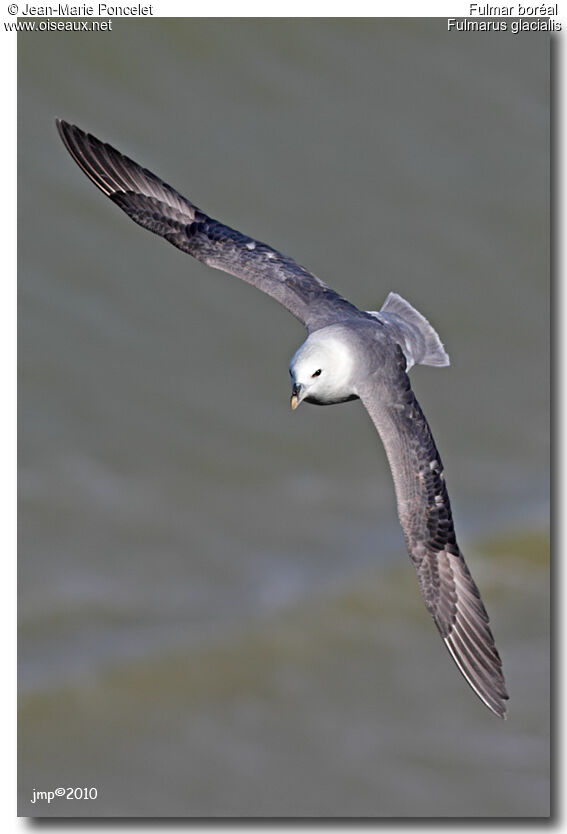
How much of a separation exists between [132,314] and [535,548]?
3491 mm

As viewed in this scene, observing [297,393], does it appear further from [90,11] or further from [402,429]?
[90,11]

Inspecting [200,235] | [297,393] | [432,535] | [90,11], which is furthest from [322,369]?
[90,11]

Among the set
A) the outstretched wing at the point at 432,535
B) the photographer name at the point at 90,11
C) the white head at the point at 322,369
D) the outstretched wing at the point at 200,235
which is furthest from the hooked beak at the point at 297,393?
the photographer name at the point at 90,11

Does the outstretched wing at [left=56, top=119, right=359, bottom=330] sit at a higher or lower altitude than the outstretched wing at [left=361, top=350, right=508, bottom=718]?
higher

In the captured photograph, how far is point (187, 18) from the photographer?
39.0 ft

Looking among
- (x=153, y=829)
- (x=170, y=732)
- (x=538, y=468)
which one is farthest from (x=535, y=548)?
(x=153, y=829)

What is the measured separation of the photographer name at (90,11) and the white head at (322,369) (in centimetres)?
324

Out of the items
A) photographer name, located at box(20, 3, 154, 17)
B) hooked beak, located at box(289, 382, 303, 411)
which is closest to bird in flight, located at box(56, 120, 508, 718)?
hooked beak, located at box(289, 382, 303, 411)

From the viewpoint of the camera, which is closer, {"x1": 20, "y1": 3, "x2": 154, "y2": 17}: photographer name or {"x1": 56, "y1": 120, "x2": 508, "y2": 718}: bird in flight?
{"x1": 56, "y1": 120, "x2": 508, "y2": 718}: bird in flight

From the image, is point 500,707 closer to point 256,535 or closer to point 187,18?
point 256,535

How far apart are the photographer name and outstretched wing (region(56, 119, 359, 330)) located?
2.98 feet

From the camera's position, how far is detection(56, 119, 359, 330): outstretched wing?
317 inches

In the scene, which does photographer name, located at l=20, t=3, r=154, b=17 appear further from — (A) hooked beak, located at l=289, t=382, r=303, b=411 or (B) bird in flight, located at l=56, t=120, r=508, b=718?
(A) hooked beak, located at l=289, t=382, r=303, b=411

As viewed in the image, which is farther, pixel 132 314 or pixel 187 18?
pixel 187 18
